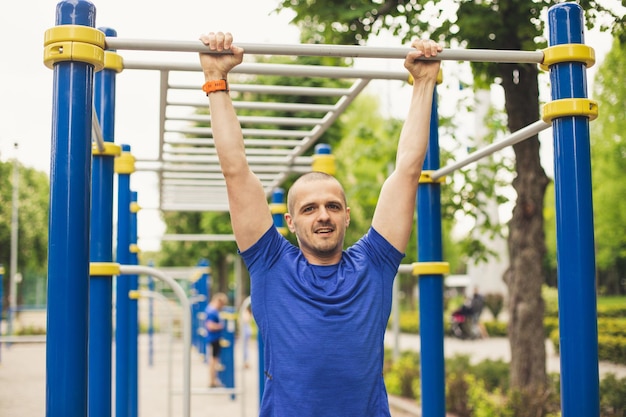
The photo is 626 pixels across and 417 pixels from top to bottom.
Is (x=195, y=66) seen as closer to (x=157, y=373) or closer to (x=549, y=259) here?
(x=157, y=373)

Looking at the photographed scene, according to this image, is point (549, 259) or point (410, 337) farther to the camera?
point (549, 259)

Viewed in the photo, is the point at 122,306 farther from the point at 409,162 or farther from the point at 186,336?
the point at 409,162

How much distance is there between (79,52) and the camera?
2037 mm

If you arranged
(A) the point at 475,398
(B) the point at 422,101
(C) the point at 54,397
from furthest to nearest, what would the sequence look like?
(A) the point at 475,398, (B) the point at 422,101, (C) the point at 54,397

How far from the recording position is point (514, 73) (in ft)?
21.0

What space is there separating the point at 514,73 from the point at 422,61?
4342mm

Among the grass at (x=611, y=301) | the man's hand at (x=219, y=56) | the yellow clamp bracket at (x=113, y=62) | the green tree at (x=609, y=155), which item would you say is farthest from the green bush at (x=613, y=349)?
the grass at (x=611, y=301)

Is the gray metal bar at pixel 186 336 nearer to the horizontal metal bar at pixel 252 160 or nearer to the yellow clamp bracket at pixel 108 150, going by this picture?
the yellow clamp bracket at pixel 108 150

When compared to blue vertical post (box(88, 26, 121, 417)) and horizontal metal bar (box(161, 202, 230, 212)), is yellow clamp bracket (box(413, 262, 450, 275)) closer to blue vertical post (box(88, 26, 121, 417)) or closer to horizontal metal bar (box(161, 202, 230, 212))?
blue vertical post (box(88, 26, 121, 417))

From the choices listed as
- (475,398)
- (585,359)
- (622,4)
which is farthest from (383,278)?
(475,398)

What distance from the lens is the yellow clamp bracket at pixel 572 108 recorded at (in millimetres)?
2211

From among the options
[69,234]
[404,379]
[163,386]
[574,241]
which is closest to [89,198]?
[69,234]

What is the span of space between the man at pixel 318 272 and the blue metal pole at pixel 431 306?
1.05m

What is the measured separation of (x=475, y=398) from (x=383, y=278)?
4.77 m
